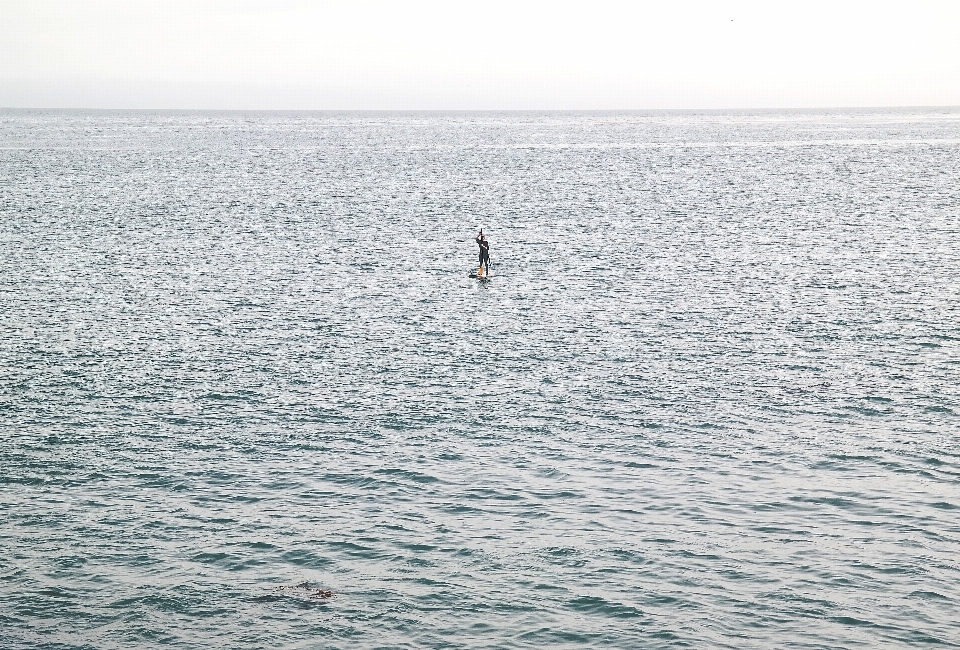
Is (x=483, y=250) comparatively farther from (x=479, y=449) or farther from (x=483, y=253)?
(x=479, y=449)

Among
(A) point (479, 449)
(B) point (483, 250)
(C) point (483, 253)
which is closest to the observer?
(A) point (479, 449)

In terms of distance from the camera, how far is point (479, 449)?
3875 cm

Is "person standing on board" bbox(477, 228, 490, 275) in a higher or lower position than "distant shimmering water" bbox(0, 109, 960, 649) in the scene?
higher

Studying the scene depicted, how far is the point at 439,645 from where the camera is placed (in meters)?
26.4

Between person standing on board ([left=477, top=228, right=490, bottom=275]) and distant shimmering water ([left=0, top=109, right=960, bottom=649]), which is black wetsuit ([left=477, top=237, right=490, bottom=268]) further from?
distant shimmering water ([left=0, top=109, right=960, bottom=649])

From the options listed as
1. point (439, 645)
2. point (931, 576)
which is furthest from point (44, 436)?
point (931, 576)

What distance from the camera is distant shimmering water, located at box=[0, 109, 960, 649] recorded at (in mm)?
27891

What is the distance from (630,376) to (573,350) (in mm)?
5377

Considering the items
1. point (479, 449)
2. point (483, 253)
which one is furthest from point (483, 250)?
point (479, 449)

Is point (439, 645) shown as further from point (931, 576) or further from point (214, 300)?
point (214, 300)

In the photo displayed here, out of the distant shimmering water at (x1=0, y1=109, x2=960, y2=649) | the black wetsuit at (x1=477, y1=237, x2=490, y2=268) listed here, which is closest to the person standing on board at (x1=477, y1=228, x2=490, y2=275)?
the black wetsuit at (x1=477, y1=237, x2=490, y2=268)

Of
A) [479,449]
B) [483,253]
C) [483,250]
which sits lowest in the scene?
[479,449]

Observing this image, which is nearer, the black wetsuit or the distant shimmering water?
the distant shimmering water

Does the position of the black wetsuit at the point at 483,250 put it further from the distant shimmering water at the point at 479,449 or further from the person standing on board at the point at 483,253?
the distant shimmering water at the point at 479,449
